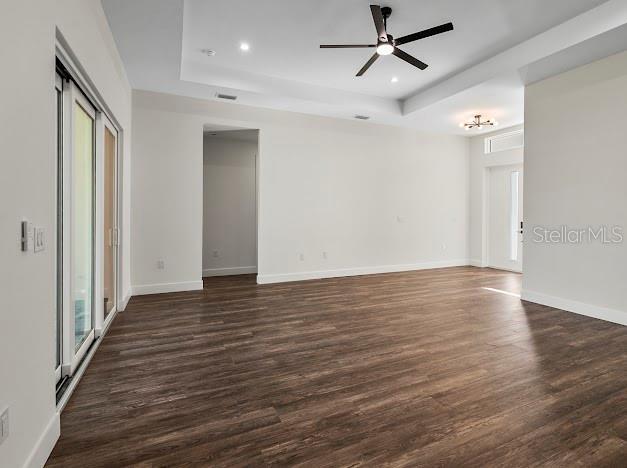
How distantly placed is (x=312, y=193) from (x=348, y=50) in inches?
99.2

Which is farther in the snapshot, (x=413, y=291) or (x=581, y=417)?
(x=413, y=291)

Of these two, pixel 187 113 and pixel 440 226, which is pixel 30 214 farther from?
pixel 440 226

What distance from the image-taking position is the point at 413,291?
522 cm

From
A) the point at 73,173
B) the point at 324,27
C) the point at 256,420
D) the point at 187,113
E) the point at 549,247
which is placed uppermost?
the point at 324,27

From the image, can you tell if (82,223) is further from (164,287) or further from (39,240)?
(164,287)

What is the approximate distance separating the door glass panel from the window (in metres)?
7.30

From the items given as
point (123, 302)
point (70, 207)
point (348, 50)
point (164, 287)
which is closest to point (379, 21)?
point (348, 50)

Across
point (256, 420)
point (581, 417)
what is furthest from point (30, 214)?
point (581, 417)

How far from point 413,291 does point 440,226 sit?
285 cm

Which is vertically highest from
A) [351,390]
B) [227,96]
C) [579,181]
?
[227,96]

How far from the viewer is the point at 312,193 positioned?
614 centimetres

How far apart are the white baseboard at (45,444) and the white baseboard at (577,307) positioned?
5.12m

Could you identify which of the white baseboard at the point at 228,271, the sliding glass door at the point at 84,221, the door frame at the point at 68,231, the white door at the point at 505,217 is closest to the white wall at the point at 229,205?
the white baseboard at the point at 228,271

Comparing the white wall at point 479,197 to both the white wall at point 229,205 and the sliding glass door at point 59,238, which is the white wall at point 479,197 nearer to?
the white wall at point 229,205
